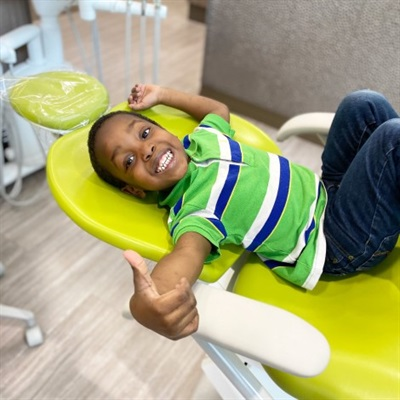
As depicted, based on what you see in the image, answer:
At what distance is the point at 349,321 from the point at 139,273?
0.46 metres

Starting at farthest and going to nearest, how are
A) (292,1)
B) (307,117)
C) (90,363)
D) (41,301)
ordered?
(292,1)
(41,301)
(90,363)
(307,117)

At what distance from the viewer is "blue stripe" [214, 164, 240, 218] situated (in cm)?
85

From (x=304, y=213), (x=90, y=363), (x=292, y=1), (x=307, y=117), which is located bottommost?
(x=90, y=363)

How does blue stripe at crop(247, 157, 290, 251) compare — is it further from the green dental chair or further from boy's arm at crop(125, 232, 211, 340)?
boy's arm at crop(125, 232, 211, 340)

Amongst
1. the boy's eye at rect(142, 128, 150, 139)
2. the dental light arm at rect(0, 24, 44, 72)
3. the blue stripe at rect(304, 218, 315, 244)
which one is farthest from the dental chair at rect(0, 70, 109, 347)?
the blue stripe at rect(304, 218, 315, 244)

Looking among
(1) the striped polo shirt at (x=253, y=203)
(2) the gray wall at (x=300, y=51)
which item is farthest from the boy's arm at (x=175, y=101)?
(2) the gray wall at (x=300, y=51)

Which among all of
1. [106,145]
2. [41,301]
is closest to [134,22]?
[41,301]

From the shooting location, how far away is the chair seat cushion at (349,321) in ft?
2.41

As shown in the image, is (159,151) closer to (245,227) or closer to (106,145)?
(106,145)

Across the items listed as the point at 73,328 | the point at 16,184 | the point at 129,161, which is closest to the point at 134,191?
the point at 129,161

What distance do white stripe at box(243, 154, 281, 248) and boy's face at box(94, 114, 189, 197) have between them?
175mm

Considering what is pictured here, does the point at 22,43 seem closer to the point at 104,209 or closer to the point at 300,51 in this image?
the point at 104,209

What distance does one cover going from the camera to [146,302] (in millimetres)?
578

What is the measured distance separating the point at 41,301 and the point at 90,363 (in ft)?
0.88
